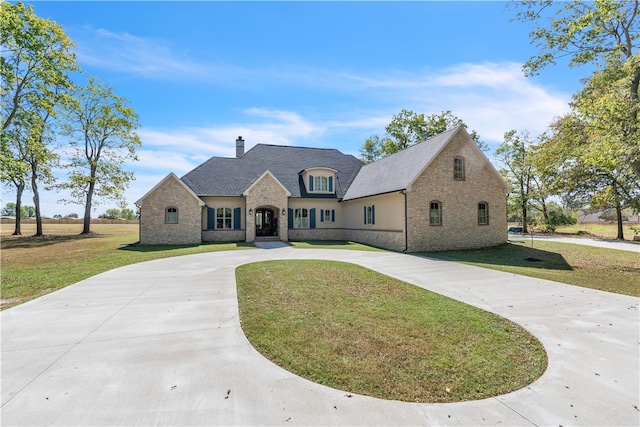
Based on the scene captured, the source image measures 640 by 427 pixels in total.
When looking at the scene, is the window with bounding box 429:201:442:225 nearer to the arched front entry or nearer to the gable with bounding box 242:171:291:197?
the gable with bounding box 242:171:291:197

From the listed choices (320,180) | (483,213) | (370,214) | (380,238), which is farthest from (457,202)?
(320,180)

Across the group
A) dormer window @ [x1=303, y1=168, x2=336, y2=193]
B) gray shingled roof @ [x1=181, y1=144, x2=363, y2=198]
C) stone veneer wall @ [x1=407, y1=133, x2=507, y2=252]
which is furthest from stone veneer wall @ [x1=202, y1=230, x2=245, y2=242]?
stone veneer wall @ [x1=407, y1=133, x2=507, y2=252]

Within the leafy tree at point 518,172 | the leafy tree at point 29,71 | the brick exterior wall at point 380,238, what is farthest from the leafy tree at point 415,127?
the leafy tree at point 29,71

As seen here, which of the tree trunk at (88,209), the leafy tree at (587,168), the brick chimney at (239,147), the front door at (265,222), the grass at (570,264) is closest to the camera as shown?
the grass at (570,264)

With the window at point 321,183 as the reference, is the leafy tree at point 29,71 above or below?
above

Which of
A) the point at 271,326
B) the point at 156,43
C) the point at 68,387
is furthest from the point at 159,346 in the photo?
the point at 156,43

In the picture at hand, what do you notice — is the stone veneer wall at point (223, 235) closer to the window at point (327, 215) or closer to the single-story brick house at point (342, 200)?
the single-story brick house at point (342, 200)

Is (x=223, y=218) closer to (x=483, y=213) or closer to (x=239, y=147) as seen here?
(x=239, y=147)

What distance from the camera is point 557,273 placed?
457 inches

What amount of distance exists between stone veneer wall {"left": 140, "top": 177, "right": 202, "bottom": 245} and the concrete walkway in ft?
46.2

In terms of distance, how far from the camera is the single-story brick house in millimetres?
18547

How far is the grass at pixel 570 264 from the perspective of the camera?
10086 millimetres

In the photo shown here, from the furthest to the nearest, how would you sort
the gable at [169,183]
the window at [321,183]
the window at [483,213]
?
1. the window at [321,183]
2. the gable at [169,183]
3. the window at [483,213]

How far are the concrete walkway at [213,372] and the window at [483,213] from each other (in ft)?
41.3
